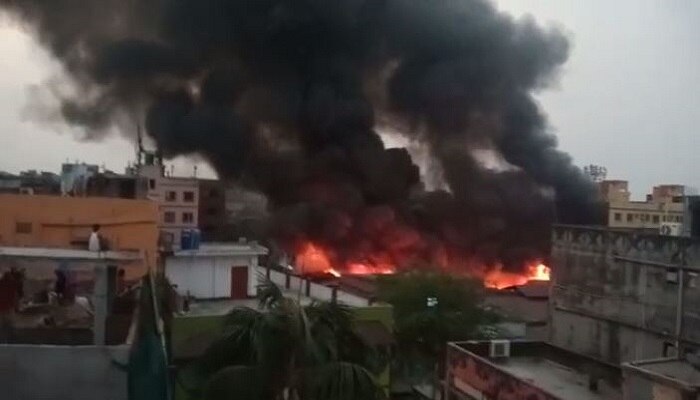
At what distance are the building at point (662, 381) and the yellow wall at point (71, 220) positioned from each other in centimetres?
702

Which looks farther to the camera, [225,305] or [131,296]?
[225,305]

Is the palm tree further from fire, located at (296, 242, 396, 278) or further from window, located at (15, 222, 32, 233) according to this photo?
fire, located at (296, 242, 396, 278)

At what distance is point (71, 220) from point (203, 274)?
136 inches

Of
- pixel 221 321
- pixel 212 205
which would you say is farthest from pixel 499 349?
pixel 212 205

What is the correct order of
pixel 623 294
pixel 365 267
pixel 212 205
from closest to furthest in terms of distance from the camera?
pixel 623 294 → pixel 365 267 → pixel 212 205

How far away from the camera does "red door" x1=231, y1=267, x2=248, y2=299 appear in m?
16.0

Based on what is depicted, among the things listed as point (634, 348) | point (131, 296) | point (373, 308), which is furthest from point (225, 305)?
point (634, 348)

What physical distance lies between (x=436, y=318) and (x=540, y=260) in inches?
486

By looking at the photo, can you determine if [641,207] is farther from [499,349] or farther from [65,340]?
[65,340]

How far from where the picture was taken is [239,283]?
52.9 feet

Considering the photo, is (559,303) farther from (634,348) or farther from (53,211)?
(53,211)

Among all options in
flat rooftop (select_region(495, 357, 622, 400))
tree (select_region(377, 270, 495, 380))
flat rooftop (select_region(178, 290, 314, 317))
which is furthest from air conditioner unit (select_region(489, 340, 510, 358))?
tree (select_region(377, 270, 495, 380))

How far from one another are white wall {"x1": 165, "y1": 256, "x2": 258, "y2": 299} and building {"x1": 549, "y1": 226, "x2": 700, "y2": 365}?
602 cm

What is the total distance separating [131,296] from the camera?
8930 millimetres
